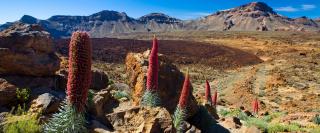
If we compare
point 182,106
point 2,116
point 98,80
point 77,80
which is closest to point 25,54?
point 2,116

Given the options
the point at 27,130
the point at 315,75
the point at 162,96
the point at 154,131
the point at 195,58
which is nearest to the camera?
the point at 27,130

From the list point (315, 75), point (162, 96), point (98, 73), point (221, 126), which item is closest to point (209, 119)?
point (221, 126)

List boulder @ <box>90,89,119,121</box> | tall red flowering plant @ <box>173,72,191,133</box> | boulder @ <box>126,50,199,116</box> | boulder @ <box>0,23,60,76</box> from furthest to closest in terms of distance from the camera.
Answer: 1. boulder @ <box>126,50,199,116</box>
2. boulder @ <box>0,23,60,76</box>
3. boulder @ <box>90,89,119,121</box>
4. tall red flowering plant @ <box>173,72,191,133</box>

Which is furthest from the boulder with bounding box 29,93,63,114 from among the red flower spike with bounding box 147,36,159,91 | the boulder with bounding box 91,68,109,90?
the boulder with bounding box 91,68,109,90

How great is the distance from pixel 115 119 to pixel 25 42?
272cm

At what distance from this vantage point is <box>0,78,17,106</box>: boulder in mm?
8812

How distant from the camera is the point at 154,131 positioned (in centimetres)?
848

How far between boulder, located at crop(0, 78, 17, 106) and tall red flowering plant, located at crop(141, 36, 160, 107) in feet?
8.76

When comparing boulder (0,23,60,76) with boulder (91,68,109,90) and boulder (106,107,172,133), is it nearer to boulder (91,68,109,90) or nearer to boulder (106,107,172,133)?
boulder (106,107,172,133)

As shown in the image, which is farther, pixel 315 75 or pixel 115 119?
pixel 315 75

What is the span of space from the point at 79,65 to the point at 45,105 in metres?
4.16

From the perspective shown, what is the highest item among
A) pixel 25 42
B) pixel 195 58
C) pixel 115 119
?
pixel 25 42

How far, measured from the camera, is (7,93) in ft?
29.2

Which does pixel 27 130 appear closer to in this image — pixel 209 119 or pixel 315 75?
pixel 209 119
